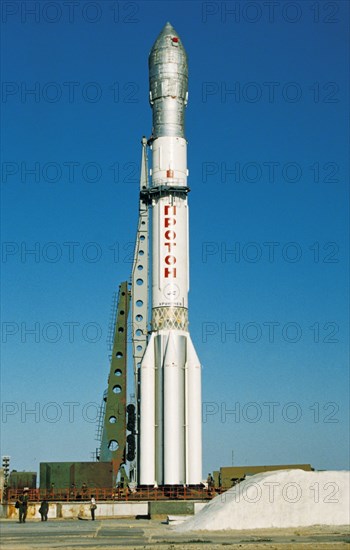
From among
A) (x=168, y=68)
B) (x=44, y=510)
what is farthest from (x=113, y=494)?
(x=168, y=68)

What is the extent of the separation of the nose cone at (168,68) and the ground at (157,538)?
30.3 m

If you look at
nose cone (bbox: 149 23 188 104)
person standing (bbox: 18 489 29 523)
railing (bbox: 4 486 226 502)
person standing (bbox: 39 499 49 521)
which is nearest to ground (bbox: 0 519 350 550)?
person standing (bbox: 18 489 29 523)

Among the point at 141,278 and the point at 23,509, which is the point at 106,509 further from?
the point at 141,278

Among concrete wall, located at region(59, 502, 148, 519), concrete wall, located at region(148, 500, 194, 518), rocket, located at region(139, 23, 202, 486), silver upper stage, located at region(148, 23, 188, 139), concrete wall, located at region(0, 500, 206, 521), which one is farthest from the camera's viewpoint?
silver upper stage, located at region(148, 23, 188, 139)

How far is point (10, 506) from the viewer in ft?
177

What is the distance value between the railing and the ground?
30.7 feet

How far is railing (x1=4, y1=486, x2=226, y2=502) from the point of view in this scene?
2174 inches

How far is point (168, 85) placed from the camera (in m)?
61.9

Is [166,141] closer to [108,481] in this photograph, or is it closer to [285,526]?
[108,481]

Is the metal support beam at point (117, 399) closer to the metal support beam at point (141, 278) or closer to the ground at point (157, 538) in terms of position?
the metal support beam at point (141, 278)

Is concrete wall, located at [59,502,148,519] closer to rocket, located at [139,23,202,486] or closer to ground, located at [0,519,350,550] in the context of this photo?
rocket, located at [139,23,202,486]

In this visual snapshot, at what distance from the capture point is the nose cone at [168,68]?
62000 mm

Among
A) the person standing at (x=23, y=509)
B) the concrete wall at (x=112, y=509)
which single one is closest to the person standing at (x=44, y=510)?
the concrete wall at (x=112, y=509)

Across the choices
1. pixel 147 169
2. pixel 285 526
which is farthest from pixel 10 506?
pixel 147 169
